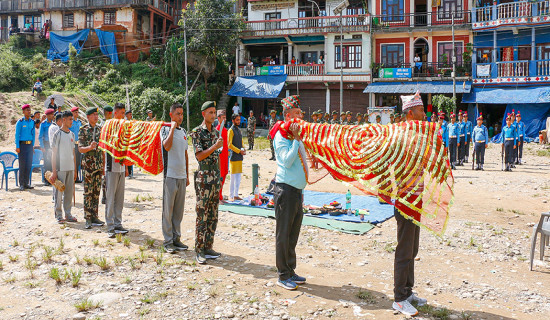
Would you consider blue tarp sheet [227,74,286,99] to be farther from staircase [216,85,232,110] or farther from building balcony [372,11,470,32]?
building balcony [372,11,470,32]

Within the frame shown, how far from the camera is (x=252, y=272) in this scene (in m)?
5.70

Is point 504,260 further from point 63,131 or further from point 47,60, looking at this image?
point 47,60

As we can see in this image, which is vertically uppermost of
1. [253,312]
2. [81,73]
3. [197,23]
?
[197,23]

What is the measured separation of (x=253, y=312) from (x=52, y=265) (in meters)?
3.10

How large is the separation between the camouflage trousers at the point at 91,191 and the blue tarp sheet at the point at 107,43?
28084 mm

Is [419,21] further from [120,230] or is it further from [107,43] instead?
[120,230]

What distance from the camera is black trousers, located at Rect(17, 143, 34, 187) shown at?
1145cm

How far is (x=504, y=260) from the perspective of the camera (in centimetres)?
636

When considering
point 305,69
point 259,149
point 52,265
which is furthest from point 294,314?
point 305,69

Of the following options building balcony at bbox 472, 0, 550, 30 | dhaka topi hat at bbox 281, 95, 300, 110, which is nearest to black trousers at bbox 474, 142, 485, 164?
dhaka topi hat at bbox 281, 95, 300, 110

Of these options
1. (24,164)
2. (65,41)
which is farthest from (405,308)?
(65,41)

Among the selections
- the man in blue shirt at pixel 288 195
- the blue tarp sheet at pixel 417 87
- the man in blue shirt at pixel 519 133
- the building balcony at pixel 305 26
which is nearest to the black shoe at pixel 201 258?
the man in blue shirt at pixel 288 195

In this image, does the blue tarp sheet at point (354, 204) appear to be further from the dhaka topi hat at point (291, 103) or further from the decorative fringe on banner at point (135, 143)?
the dhaka topi hat at point (291, 103)

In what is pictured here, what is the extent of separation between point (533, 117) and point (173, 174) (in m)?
25.6
